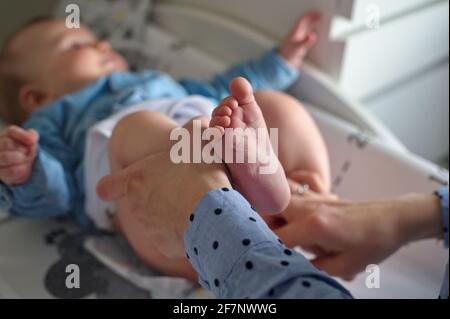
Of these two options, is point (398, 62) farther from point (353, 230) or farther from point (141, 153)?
point (141, 153)

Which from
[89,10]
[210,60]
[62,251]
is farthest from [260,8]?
[62,251]

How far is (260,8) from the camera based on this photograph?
3.22 feet

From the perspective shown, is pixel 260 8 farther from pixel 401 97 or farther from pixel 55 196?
pixel 55 196

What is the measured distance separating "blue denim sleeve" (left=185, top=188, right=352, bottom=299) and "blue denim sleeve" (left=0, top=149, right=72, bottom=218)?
0.36 meters

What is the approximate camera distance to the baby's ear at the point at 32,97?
950 mm

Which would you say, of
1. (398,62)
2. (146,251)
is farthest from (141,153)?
(398,62)

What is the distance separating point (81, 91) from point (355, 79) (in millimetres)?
457

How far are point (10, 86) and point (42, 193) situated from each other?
1.01 ft

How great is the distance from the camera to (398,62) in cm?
91

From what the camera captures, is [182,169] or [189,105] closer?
[182,169]

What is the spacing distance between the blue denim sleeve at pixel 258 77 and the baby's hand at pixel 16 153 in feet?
1.12
